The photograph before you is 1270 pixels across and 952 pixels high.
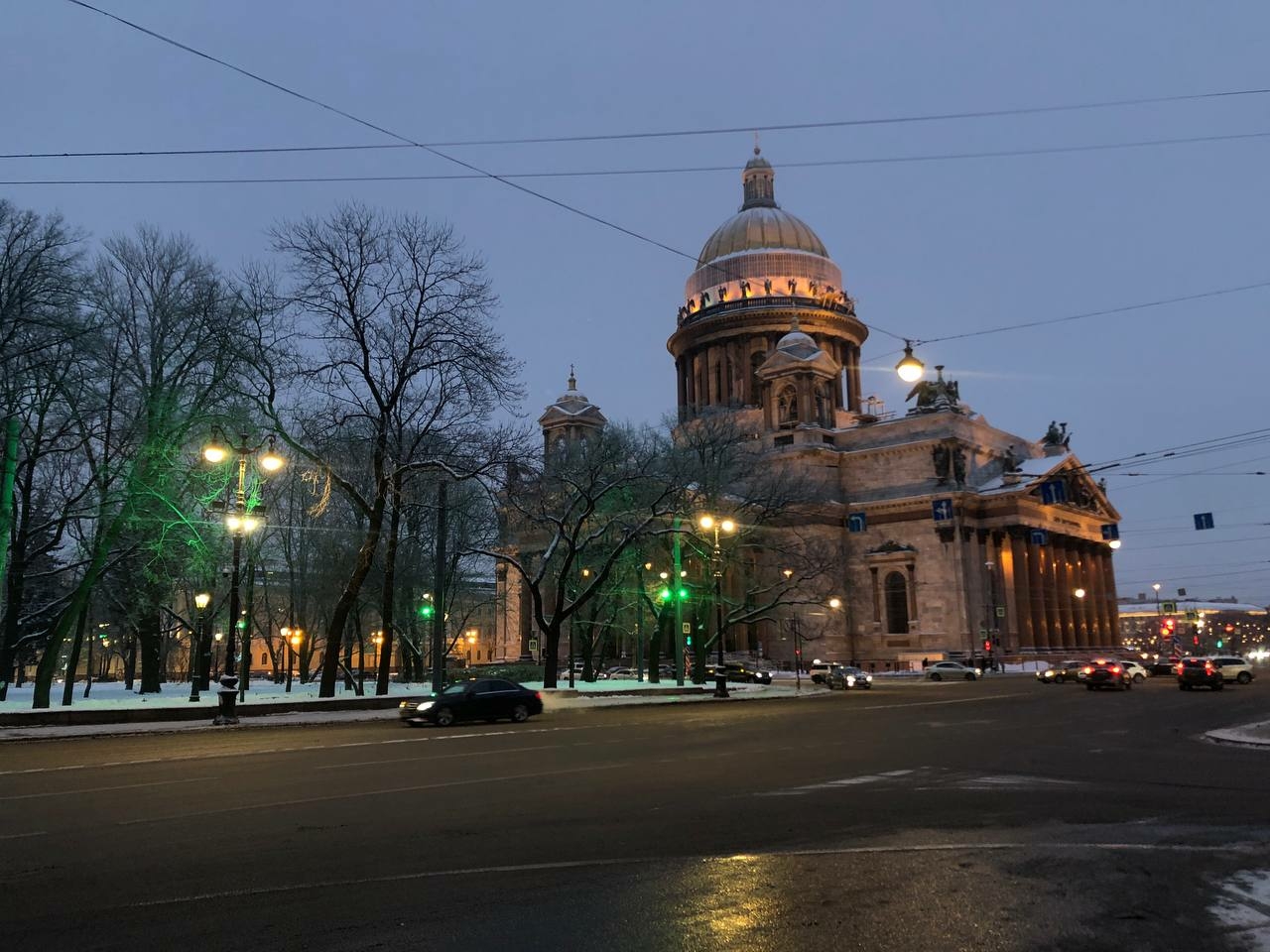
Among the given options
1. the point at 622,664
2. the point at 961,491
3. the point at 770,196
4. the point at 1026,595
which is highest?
the point at 770,196

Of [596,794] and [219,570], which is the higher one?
[219,570]

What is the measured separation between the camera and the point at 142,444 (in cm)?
2852

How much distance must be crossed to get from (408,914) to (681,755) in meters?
10.2

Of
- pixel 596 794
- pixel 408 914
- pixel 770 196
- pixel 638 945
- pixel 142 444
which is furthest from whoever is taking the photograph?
pixel 770 196

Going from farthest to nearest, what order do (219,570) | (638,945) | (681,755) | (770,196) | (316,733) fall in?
(770,196) < (219,570) < (316,733) < (681,755) < (638,945)

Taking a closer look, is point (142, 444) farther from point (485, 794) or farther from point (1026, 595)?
point (1026, 595)

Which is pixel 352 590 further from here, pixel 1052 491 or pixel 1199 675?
pixel 1052 491

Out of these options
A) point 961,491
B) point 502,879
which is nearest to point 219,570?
point 502,879

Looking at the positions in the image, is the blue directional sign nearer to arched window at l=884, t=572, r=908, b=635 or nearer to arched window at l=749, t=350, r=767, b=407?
arched window at l=884, t=572, r=908, b=635

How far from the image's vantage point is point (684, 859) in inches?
308

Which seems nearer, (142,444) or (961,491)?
(142,444)

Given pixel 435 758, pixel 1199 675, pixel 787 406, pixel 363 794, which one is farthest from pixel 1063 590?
pixel 363 794

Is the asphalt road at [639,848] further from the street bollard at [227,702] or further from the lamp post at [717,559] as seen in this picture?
the lamp post at [717,559]

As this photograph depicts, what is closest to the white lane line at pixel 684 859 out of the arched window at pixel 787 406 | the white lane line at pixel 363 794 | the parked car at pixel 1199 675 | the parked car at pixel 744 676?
the white lane line at pixel 363 794
